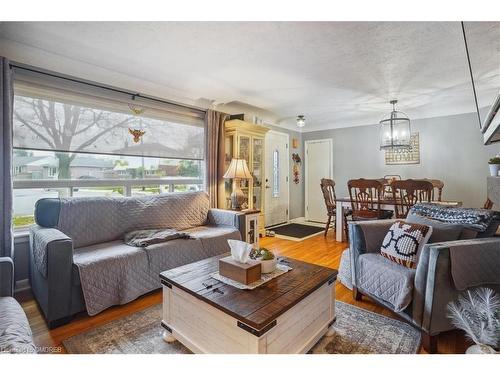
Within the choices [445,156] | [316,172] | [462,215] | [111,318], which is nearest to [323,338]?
[462,215]

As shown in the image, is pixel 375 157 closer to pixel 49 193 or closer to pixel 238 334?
pixel 238 334

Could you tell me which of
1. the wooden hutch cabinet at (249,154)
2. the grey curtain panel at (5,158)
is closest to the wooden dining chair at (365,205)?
the wooden hutch cabinet at (249,154)

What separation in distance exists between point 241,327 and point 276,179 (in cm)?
419

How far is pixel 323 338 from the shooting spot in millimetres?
1594

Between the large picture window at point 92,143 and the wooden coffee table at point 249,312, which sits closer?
the wooden coffee table at point 249,312

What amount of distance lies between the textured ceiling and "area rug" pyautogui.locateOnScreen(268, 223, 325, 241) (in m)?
2.21

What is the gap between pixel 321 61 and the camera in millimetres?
2494

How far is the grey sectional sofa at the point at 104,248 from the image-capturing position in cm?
176

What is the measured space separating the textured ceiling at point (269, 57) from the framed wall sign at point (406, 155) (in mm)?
1116

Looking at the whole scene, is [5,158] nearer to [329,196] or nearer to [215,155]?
[215,155]

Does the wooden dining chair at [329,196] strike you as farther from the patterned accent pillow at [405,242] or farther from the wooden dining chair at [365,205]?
the patterned accent pillow at [405,242]

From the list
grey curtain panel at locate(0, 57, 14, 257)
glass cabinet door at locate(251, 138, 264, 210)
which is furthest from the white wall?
grey curtain panel at locate(0, 57, 14, 257)

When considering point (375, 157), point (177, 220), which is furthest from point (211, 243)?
point (375, 157)
